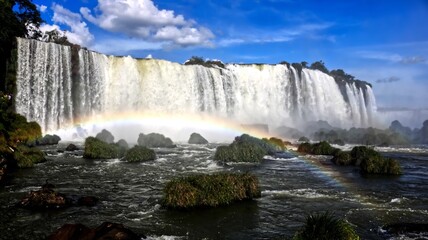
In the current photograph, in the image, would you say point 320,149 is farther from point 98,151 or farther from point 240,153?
point 98,151

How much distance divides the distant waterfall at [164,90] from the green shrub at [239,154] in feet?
86.1

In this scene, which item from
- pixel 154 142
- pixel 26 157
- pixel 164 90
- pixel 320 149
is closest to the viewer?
pixel 26 157

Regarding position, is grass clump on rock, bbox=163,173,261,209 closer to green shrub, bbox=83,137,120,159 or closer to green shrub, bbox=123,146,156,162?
green shrub, bbox=123,146,156,162

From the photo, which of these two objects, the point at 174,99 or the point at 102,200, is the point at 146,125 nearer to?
the point at 174,99

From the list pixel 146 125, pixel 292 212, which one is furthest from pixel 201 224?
pixel 146 125

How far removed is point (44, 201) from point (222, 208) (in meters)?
7.72

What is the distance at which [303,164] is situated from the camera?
3284cm

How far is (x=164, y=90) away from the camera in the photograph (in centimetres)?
6259

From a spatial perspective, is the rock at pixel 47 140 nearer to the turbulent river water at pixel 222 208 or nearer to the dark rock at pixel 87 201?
the turbulent river water at pixel 222 208

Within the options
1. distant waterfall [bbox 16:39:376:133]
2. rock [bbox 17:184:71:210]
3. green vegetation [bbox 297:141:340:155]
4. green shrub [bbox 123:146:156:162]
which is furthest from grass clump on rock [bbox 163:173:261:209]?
distant waterfall [bbox 16:39:376:133]

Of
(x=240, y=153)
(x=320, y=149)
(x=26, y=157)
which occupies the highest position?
(x=26, y=157)

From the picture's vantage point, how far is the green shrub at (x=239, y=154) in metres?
33.1

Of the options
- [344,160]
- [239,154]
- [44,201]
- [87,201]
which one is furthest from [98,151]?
[344,160]

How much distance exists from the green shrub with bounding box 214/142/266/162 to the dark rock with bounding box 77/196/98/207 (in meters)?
16.6
